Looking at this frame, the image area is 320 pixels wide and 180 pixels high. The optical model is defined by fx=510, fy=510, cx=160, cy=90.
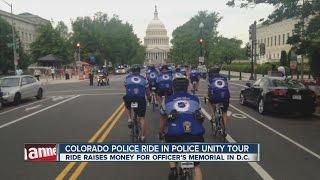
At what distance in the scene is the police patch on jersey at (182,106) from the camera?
6.52m

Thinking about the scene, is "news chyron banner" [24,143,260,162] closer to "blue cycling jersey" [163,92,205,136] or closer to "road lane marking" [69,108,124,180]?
"blue cycling jersey" [163,92,205,136]

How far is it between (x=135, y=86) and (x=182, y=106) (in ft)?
16.5

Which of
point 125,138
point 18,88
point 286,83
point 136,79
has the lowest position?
point 125,138

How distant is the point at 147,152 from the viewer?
5.14m

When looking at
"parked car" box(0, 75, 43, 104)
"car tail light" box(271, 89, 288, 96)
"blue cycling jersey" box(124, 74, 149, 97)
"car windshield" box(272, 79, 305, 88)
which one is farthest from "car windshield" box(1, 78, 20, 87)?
"blue cycling jersey" box(124, 74, 149, 97)

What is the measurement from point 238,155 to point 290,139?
26.6 ft

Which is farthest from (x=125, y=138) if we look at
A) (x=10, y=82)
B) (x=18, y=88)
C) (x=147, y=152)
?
(x=10, y=82)

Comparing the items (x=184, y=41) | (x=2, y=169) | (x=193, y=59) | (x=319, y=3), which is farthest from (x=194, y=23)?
(x=2, y=169)

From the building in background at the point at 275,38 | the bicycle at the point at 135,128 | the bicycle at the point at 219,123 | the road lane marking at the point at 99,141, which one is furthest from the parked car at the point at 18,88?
the building in background at the point at 275,38

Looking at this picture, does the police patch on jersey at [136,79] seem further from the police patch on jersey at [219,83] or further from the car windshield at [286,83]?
the car windshield at [286,83]

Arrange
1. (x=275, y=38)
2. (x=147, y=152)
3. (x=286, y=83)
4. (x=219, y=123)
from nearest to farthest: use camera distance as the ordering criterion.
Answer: (x=147, y=152) → (x=219, y=123) → (x=286, y=83) → (x=275, y=38)

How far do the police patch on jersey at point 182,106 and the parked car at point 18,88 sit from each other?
19.0m

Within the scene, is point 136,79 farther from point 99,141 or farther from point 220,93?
point 220,93

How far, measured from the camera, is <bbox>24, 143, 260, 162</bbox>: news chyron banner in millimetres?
5125
